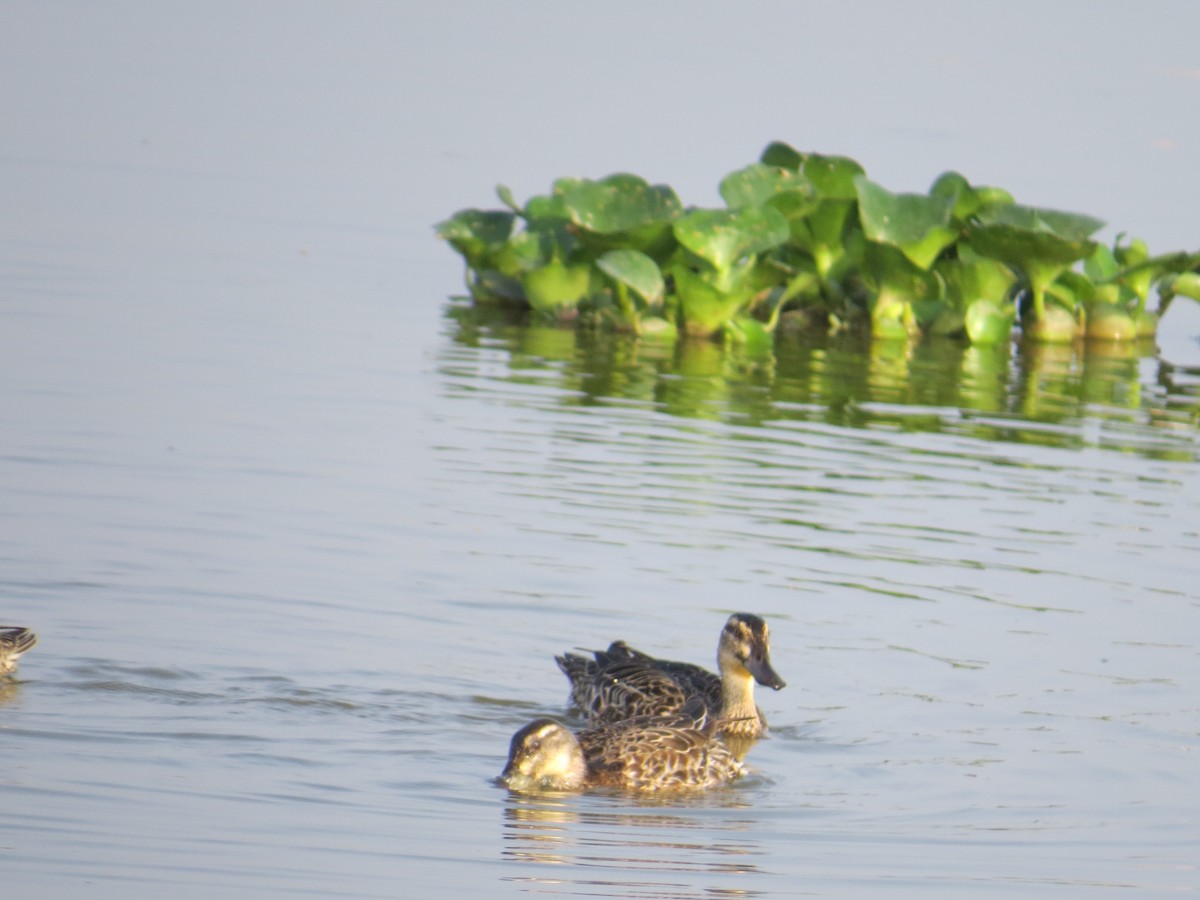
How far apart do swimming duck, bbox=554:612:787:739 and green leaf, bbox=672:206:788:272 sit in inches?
376

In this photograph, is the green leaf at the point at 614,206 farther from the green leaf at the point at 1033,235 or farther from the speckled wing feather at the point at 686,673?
the speckled wing feather at the point at 686,673

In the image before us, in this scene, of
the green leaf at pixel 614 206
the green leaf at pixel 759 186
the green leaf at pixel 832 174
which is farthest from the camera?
the green leaf at pixel 832 174

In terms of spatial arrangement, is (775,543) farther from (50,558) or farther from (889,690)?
(50,558)

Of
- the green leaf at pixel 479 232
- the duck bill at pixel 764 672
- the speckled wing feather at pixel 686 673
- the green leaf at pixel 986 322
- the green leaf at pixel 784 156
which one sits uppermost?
the green leaf at pixel 784 156

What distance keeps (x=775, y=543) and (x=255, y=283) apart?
8861 millimetres

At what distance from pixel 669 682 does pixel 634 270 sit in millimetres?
9737

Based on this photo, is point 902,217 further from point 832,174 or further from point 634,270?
point 634,270

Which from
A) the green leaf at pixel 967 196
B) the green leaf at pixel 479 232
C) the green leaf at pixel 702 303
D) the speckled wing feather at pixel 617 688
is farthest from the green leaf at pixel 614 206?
the speckled wing feather at pixel 617 688

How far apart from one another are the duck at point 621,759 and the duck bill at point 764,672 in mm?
363

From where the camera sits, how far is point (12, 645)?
8844 millimetres

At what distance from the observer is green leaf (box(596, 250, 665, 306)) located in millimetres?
19094

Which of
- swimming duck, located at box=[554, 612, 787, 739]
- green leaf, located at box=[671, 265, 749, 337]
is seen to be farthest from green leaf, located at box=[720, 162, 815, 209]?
swimming duck, located at box=[554, 612, 787, 739]

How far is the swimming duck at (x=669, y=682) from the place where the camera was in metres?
9.52

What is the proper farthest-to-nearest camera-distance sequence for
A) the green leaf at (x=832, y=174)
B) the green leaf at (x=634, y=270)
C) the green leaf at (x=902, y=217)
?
the green leaf at (x=832, y=174)
the green leaf at (x=902, y=217)
the green leaf at (x=634, y=270)
